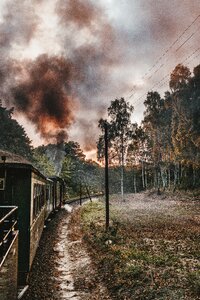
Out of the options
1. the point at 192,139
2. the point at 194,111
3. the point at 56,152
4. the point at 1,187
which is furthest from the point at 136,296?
the point at 56,152

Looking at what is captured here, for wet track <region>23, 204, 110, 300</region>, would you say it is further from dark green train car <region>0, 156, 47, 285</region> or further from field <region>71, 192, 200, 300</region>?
dark green train car <region>0, 156, 47, 285</region>

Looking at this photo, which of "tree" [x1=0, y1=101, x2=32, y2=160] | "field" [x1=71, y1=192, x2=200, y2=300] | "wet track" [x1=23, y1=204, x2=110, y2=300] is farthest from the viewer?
"tree" [x1=0, y1=101, x2=32, y2=160]

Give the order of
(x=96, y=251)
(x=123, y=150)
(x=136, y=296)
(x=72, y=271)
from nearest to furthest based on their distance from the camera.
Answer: (x=136, y=296) → (x=72, y=271) → (x=96, y=251) → (x=123, y=150)

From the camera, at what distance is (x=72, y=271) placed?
1148 centimetres

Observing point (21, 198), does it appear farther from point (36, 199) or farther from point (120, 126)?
point (120, 126)

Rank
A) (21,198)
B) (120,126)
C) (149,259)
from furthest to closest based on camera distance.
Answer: (120,126) < (149,259) < (21,198)

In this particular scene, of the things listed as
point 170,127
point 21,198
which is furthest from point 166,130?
point 21,198

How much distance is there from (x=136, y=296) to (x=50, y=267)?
441 centimetres

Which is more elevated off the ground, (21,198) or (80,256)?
(21,198)

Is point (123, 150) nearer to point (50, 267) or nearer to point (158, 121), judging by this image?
point (158, 121)

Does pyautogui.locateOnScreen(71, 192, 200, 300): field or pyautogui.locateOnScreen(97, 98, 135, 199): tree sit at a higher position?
pyautogui.locateOnScreen(97, 98, 135, 199): tree

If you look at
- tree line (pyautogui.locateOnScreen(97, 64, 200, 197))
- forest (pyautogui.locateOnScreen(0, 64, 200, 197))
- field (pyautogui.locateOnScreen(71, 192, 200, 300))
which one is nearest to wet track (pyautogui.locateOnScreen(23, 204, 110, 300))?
field (pyautogui.locateOnScreen(71, 192, 200, 300))

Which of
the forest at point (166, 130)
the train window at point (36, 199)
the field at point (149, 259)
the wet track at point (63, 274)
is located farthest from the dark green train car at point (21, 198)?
the forest at point (166, 130)

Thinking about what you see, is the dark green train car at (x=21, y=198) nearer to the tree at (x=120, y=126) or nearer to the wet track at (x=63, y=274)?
the wet track at (x=63, y=274)
